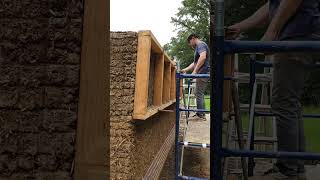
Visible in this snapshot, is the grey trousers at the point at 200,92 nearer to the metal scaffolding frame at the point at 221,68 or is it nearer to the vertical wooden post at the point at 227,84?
the vertical wooden post at the point at 227,84

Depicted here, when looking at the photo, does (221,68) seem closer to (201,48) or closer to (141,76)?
(141,76)

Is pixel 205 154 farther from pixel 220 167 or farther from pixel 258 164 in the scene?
pixel 220 167

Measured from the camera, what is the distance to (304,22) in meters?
2.46

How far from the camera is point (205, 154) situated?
11.3 m

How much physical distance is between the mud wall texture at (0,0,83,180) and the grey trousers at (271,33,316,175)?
1.12 meters

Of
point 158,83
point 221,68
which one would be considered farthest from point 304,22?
point 158,83

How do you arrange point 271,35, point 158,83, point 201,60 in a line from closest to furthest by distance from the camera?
point 271,35 → point 201,60 → point 158,83

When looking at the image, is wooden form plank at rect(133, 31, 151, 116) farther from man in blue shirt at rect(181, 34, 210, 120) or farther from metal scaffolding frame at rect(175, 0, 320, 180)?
metal scaffolding frame at rect(175, 0, 320, 180)

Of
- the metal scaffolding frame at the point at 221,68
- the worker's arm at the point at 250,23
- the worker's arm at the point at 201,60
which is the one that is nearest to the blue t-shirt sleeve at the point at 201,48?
the worker's arm at the point at 201,60

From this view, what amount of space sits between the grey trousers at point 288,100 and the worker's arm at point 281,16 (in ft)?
0.62

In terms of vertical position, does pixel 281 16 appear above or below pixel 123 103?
above

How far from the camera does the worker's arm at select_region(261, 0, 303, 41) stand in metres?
2.24

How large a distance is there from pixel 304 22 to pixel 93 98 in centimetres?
130

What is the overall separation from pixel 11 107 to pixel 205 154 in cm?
883
